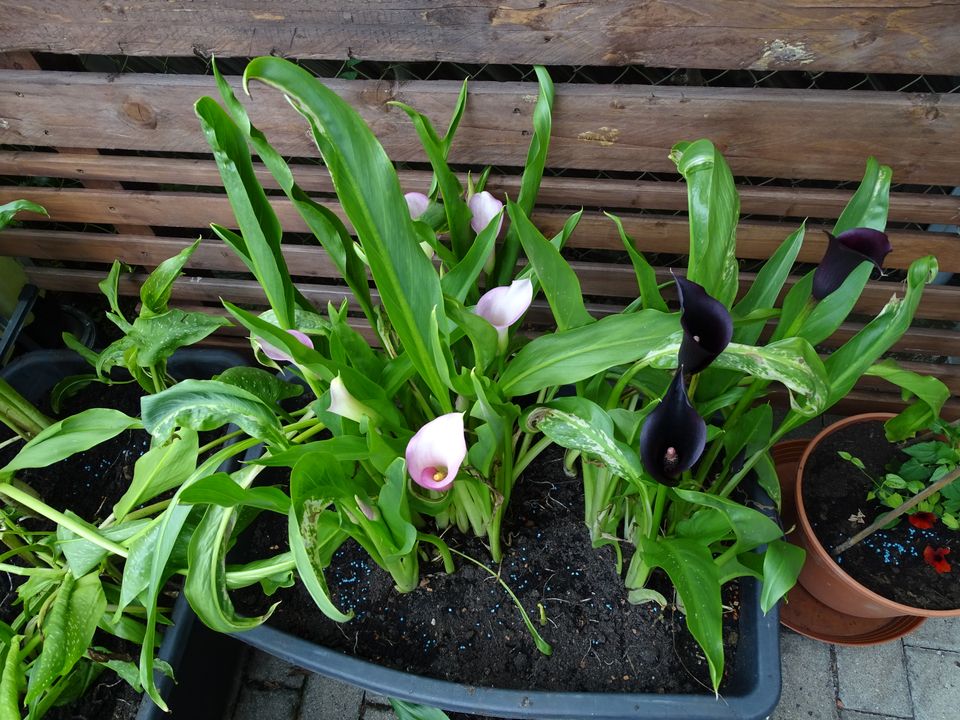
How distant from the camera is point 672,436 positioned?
0.58 metres

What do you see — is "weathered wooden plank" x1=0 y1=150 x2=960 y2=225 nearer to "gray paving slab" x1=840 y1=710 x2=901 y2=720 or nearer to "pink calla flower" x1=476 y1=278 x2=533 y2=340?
"pink calla flower" x1=476 y1=278 x2=533 y2=340

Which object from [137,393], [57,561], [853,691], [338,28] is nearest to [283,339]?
[338,28]

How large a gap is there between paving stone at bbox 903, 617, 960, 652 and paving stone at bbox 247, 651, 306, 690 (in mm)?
1088

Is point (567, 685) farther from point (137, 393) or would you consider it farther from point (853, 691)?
point (137, 393)

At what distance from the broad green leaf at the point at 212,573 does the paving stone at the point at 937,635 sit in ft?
3.72

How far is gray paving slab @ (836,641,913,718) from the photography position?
45.1 inches

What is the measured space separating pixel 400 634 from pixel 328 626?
0.34ft

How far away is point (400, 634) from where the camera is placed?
0.96 metres

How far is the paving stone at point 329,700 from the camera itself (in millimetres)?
1159

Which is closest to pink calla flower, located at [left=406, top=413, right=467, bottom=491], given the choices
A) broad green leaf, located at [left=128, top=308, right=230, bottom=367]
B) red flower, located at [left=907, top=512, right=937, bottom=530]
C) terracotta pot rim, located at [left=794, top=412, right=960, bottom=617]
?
broad green leaf, located at [left=128, top=308, right=230, bottom=367]

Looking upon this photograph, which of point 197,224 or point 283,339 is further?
point 197,224

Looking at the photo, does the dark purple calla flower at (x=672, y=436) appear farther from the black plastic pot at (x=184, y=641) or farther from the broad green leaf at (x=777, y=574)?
the black plastic pot at (x=184, y=641)

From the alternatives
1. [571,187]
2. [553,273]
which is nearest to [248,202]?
[553,273]

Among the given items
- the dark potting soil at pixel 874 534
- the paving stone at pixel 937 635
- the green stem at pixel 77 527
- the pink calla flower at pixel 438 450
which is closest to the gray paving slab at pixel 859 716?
the paving stone at pixel 937 635
